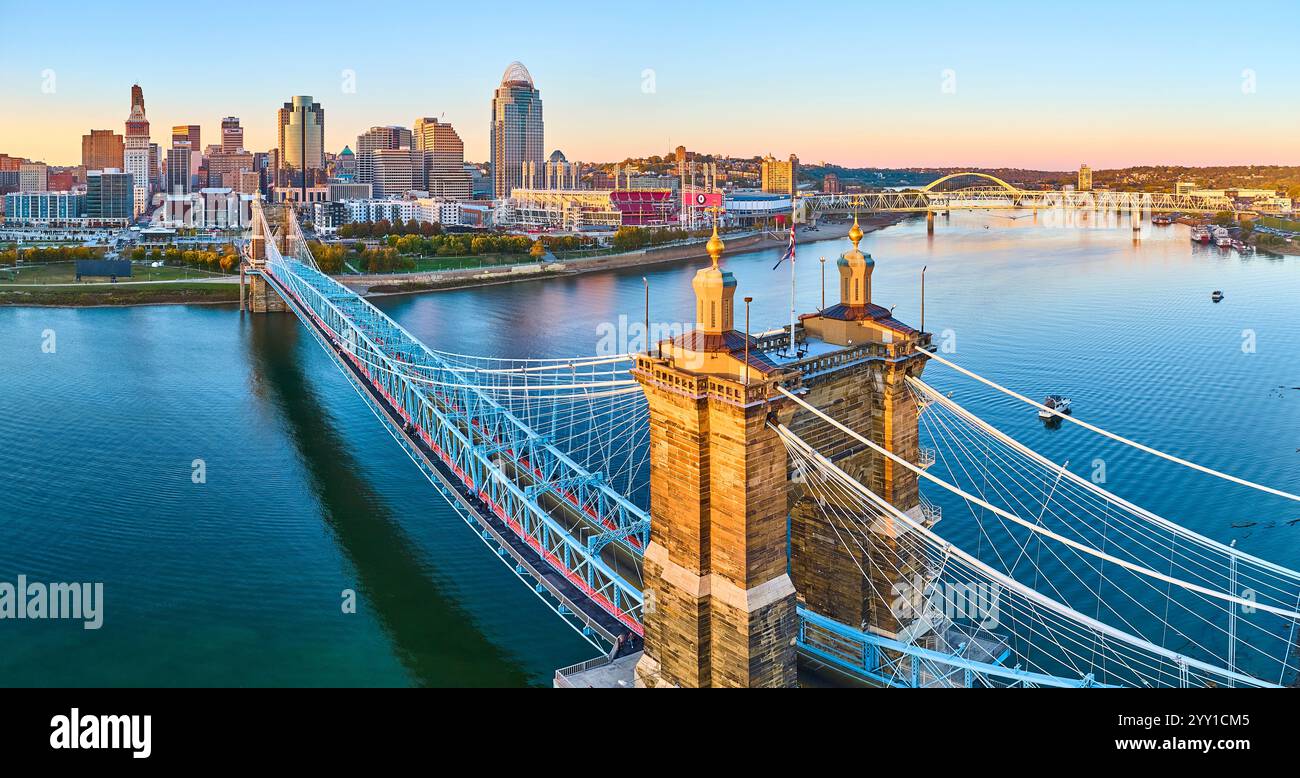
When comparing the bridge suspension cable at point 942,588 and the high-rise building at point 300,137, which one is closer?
the bridge suspension cable at point 942,588

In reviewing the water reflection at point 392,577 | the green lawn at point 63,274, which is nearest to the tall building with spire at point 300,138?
the green lawn at point 63,274

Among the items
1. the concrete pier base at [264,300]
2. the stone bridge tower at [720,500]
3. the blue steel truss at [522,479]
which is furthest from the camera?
the concrete pier base at [264,300]

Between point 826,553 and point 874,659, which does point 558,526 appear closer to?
point 826,553

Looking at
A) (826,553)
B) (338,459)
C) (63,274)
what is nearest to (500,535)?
(826,553)

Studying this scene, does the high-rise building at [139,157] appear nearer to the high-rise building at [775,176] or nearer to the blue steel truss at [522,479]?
the high-rise building at [775,176]

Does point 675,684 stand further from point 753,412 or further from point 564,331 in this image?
point 564,331

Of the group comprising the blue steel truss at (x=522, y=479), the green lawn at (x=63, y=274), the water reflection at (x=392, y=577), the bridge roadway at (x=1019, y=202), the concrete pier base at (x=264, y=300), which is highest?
the bridge roadway at (x=1019, y=202)

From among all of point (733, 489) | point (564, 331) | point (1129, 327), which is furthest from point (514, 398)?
point (1129, 327)
